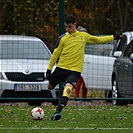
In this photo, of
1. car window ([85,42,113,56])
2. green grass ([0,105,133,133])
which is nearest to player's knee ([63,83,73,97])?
green grass ([0,105,133,133])

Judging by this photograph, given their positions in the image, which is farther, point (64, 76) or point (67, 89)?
point (64, 76)

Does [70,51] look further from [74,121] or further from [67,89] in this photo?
[74,121]

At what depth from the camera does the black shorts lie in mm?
14258

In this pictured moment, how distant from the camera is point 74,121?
1430cm

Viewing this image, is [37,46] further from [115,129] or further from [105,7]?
[105,7]

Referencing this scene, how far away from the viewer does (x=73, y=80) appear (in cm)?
1424

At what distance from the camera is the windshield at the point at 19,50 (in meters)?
18.9

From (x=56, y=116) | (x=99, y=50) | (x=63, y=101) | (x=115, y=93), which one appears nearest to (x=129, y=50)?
(x=115, y=93)

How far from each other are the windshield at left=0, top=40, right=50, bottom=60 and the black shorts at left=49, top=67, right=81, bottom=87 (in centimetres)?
423

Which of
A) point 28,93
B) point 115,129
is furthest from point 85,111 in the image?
point 115,129

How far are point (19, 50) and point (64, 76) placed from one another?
456 cm

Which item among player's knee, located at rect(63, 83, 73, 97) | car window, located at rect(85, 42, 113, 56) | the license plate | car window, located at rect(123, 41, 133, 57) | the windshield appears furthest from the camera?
car window, located at rect(85, 42, 113, 56)

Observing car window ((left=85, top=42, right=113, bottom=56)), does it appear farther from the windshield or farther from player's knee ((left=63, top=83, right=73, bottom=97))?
player's knee ((left=63, top=83, right=73, bottom=97))

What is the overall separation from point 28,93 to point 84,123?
14.7 feet
